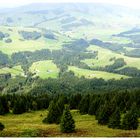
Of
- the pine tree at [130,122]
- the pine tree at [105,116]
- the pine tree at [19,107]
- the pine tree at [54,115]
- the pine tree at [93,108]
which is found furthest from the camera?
the pine tree at [19,107]

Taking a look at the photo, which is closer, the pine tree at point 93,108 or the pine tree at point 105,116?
the pine tree at point 105,116

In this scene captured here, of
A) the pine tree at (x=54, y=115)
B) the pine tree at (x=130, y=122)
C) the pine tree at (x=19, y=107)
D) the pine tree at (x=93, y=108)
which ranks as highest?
the pine tree at (x=130, y=122)

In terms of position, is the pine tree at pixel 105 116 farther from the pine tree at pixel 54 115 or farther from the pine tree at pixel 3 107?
the pine tree at pixel 3 107

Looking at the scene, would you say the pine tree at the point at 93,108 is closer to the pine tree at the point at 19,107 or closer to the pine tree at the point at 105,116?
the pine tree at the point at 105,116

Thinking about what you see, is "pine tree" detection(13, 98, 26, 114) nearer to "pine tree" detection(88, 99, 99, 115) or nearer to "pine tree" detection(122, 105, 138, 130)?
"pine tree" detection(88, 99, 99, 115)

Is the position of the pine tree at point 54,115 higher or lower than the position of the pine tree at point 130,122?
lower

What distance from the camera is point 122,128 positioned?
67.2 meters

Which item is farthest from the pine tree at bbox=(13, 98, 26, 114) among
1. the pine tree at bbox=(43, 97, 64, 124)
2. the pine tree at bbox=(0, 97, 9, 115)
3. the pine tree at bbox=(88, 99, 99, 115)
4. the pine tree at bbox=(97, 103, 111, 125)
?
the pine tree at bbox=(97, 103, 111, 125)

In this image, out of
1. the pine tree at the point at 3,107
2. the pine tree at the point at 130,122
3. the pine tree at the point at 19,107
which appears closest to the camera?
the pine tree at the point at 130,122

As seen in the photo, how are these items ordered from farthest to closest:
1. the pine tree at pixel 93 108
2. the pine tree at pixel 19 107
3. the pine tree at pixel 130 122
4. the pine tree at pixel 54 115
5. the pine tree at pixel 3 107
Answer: the pine tree at pixel 19 107 → the pine tree at pixel 3 107 → the pine tree at pixel 93 108 → the pine tree at pixel 54 115 → the pine tree at pixel 130 122

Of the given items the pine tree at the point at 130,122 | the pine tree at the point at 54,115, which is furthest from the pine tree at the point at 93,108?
the pine tree at the point at 130,122

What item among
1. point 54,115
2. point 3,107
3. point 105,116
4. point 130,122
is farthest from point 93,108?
point 130,122

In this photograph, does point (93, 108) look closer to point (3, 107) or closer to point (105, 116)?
point (105, 116)

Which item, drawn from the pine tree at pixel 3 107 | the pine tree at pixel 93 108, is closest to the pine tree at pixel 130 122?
the pine tree at pixel 93 108
